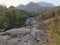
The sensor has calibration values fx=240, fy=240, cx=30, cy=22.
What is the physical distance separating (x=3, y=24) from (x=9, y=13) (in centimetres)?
185

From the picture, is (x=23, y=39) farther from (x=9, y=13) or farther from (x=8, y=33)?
(x=9, y=13)

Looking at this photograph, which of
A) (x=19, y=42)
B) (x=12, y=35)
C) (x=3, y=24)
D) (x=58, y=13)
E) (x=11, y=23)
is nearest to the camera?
(x=19, y=42)

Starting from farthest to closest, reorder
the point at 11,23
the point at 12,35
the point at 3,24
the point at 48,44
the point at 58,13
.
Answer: the point at 58,13
the point at 11,23
the point at 3,24
the point at 12,35
the point at 48,44

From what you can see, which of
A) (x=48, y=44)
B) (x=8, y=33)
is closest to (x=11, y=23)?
(x=8, y=33)

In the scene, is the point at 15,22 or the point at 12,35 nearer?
the point at 12,35

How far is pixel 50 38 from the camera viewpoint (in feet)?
36.3

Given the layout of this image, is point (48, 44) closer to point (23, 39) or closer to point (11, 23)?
point (23, 39)

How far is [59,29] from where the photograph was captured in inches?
514

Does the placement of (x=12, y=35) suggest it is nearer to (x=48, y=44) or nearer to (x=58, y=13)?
(x=48, y=44)

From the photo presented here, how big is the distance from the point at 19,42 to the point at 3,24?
347cm

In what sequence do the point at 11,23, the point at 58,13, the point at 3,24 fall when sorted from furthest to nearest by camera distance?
the point at 58,13 → the point at 11,23 → the point at 3,24

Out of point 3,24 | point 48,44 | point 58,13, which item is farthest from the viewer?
point 58,13

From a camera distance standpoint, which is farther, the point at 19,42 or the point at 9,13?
the point at 9,13

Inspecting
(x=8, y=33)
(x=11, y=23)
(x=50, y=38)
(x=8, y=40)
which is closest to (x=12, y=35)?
(x=8, y=33)
